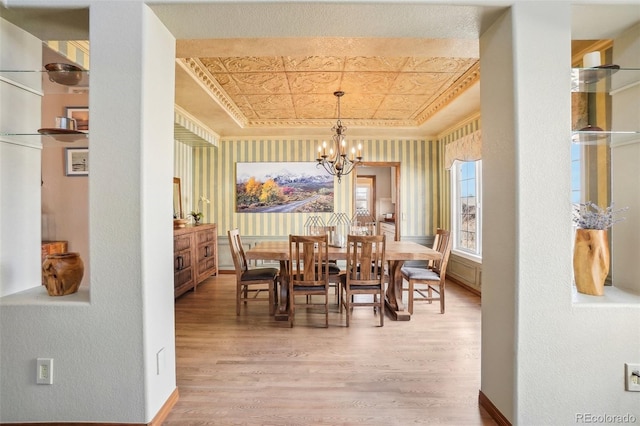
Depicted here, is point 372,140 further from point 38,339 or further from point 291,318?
point 38,339

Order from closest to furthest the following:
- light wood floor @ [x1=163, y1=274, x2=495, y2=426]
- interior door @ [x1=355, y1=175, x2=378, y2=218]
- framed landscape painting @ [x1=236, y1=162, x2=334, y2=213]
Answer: light wood floor @ [x1=163, y1=274, x2=495, y2=426], framed landscape painting @ [x1=236, y1=162, x2=334, y2=213], interior door @ [x1=355, y1=175, x2=378, y2=218]

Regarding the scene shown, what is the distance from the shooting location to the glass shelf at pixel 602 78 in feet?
5.75

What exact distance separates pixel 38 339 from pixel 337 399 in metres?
1.72

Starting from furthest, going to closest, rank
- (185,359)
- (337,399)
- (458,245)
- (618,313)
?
(458,245), (185,359), (337,399), (618,313)

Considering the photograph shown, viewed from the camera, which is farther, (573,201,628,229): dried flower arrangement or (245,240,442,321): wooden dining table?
(245,240,442,321): wooden dining table

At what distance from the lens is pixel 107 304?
163 centimetres

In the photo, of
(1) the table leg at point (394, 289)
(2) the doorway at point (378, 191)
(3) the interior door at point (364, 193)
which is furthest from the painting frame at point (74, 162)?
(3) the interior door at point (364, 193)

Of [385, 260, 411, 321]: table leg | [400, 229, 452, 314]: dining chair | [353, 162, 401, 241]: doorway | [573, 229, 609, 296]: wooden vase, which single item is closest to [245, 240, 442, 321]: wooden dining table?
[385, 260, 411, 321]: table leg

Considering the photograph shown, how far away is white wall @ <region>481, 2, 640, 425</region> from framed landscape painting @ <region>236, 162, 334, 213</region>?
13.9 ft

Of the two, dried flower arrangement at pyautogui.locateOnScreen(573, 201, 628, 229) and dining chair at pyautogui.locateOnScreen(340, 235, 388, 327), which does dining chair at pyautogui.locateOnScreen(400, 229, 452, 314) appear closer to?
dining chair at pyautogui.locateOnScreen(340, 235, 388, 327)

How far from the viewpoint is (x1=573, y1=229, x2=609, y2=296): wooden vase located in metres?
1.70

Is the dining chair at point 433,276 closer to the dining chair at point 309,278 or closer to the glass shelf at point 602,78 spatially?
the dining chair at point 309,278

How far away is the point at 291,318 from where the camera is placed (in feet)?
10.3

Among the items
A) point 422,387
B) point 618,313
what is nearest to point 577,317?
point 618,313
